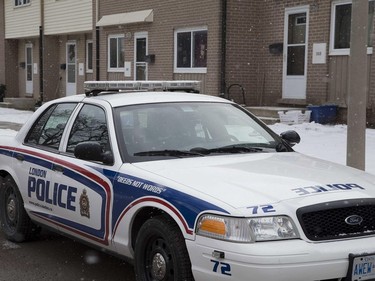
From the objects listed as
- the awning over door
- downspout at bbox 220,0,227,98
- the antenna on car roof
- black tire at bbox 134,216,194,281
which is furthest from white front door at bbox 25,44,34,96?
→ black tire at bbox 134,216,194,281

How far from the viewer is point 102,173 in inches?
181

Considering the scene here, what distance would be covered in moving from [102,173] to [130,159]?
0.89ft

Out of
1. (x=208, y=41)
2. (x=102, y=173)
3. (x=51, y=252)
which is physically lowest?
(x=51, y=252)

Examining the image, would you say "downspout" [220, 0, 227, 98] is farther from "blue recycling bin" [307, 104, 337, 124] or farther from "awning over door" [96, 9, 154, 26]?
"awning over door" [96, 9, 154, 26]

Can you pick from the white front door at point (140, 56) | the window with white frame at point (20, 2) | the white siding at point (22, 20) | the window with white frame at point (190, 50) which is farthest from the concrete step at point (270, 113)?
the window with white frame at point (20, 2)

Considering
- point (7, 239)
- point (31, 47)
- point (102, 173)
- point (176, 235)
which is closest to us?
point (176, 235)

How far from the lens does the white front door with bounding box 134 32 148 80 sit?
18.6 m

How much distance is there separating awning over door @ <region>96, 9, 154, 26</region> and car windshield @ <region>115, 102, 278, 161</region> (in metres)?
13.0

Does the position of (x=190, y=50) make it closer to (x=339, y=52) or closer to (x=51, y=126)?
(x=339, y=52)

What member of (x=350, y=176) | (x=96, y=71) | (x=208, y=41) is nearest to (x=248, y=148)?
(x=350, y=176)

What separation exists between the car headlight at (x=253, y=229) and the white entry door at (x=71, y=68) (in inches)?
847

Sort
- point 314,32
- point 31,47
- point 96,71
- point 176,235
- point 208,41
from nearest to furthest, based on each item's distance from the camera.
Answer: point 176,235, point 314,32, point 208,41, point 96,71, point 31,47

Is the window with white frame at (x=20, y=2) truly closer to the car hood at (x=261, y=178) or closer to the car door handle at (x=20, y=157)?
the car door handle at (x=20, y=157)

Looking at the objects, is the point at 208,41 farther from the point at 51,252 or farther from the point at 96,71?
the point at 51,252
